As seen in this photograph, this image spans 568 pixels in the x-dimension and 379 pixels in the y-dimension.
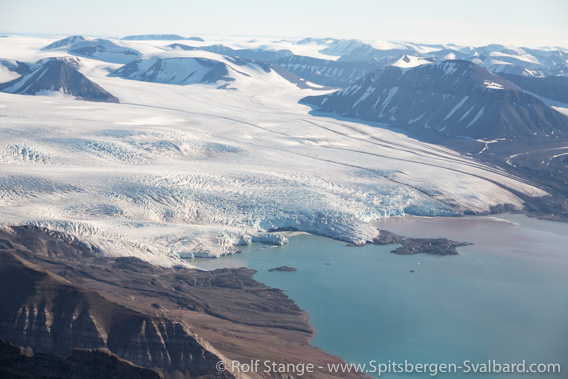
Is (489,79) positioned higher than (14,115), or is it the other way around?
(489,79)

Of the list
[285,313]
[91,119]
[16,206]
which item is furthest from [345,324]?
[91,119]

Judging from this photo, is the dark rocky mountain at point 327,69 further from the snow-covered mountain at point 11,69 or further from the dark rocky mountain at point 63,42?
the snow-covered mountain at point 11,69

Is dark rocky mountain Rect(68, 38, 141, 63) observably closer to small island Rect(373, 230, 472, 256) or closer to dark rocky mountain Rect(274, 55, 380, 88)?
dark rocky mountain Rect(274, 55, 380, 88)

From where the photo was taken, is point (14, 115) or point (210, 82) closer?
point (14, 115)

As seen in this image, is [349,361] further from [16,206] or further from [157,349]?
[16,206]

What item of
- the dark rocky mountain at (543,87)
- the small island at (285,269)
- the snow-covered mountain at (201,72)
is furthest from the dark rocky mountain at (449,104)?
the small island at (285,269)

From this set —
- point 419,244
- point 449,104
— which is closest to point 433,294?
point 419,244

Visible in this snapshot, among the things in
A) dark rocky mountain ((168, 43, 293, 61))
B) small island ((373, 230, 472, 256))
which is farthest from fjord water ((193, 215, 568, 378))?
dark rocky mountain ((168, 43, 293, 61))
